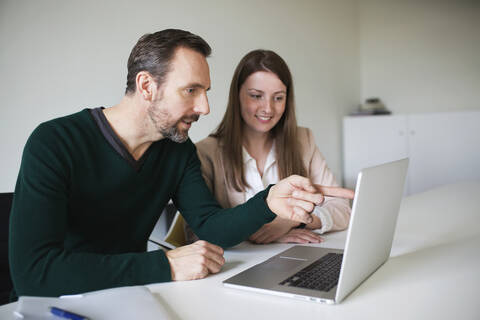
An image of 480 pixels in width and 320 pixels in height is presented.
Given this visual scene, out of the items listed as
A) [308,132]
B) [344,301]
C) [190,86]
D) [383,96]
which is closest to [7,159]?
[190,86]

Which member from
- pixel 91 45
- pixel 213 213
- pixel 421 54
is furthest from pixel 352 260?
pixel 421 54

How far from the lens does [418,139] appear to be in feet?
12.6

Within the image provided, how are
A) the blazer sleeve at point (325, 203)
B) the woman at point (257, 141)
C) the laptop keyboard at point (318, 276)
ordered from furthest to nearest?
the woman at point (257, 141), the blazer sleeve at point (325, 203), the laptop keyboard at point (318, 276)

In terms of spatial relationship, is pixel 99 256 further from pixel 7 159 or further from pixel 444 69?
pixel 444 69

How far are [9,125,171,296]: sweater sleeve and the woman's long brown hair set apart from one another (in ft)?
2.38

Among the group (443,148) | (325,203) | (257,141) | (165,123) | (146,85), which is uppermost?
(146,85)

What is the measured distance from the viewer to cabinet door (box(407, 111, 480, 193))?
11.8ft

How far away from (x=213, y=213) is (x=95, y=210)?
1.17 ft

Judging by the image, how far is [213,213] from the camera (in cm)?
128

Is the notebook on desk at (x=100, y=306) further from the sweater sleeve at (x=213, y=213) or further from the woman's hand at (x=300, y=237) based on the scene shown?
the woman's hand at (x=300, y=237)

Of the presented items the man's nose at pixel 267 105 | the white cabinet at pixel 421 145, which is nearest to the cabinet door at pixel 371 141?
the white cabinet at pixel 421 145

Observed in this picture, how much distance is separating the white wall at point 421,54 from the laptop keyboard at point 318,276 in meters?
3.87

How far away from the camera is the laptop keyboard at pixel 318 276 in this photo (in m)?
0.81

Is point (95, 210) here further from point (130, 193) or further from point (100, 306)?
point (100, 306)
